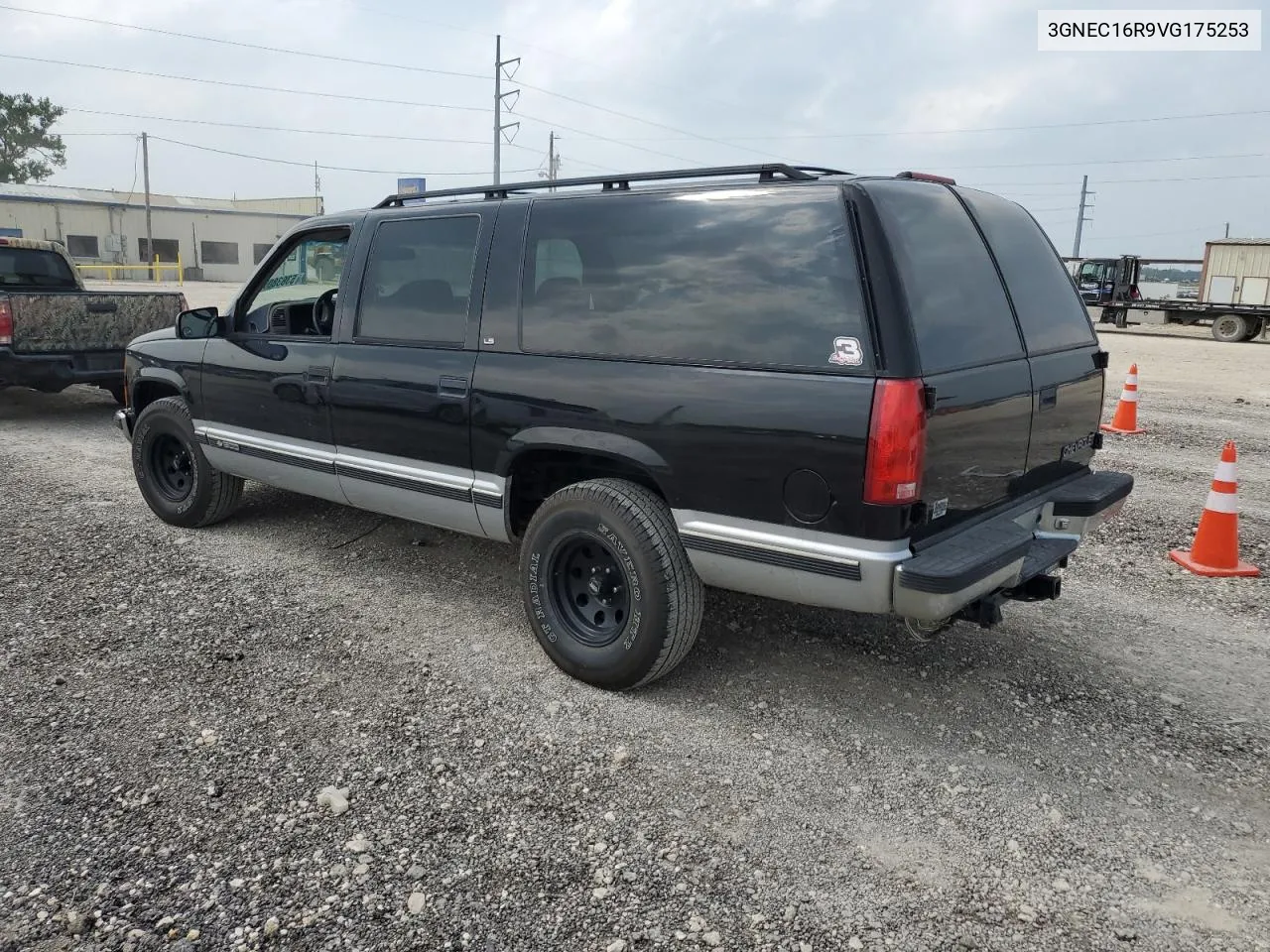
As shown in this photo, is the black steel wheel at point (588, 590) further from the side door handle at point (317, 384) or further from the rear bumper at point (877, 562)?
the side door handle at point (317, 384)

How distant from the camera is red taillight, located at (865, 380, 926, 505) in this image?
9.41 feet

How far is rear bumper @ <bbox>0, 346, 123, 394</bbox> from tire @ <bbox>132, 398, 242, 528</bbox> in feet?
11.6

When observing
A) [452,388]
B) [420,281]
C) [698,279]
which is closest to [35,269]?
[420,281]

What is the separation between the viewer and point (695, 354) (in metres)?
3.31

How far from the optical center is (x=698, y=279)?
131 inches

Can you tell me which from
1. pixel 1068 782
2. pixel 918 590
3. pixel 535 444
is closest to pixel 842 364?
pixel 918 590

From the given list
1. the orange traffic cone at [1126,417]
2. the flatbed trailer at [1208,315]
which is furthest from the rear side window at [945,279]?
the flatbed trailer at [1208,315]

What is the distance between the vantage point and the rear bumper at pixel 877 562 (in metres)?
2.96

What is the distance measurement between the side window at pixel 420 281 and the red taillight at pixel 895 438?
193 cm

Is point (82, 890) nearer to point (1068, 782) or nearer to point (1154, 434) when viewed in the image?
point (1068, 782)

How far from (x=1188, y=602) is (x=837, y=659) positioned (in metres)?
2.09

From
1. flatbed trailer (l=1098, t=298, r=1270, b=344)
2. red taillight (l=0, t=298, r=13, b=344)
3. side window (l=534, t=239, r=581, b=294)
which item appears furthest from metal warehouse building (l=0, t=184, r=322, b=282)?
side window (l=534, t=239, r=581, b=294)

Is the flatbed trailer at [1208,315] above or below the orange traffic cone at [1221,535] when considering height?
above

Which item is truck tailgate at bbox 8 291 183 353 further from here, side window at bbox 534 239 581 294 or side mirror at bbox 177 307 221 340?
side window at bbox 534 239 581 294
